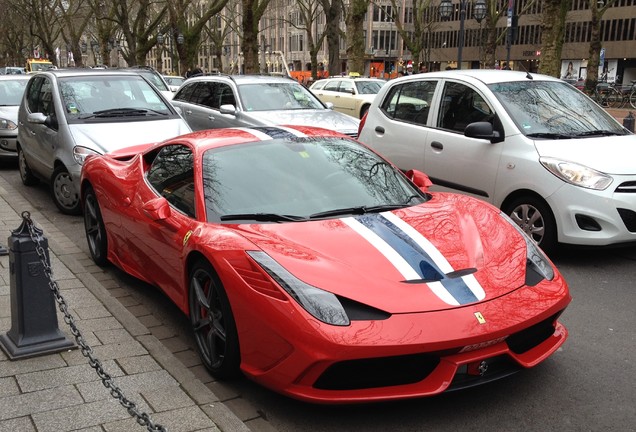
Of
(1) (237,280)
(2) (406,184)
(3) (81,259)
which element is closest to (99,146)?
(3) (81,259)

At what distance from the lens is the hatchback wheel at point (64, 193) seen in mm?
8086

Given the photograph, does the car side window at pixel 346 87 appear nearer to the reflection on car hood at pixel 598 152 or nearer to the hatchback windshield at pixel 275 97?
the hatchback windshield at pixel 275 97

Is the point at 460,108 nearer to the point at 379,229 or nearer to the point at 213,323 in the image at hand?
the point at 379,229

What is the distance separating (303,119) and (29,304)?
24.4 feet

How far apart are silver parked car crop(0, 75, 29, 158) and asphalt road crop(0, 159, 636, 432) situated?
8.37 metres

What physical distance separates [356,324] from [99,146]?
5.75 metres

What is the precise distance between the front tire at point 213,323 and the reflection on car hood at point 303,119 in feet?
22.6

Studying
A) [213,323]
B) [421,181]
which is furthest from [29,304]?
[421,181]

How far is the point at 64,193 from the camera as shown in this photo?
8188 mm

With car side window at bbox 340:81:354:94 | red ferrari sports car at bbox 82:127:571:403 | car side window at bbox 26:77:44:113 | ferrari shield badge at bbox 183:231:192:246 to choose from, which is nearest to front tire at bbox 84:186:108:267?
red ferrari sports car at bbox 82:127:571:403

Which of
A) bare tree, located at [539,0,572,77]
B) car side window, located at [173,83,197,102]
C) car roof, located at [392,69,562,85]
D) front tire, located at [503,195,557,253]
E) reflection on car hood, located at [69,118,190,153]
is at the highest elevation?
bare tree, located at [539,0,572,77]

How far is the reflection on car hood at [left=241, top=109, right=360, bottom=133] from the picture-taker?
10.8 meters

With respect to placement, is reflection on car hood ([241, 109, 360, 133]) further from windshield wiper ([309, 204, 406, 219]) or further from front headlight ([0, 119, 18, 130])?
windshield wiper ([309, 204, 406, 219])

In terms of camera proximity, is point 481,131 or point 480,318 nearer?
point 480,318
